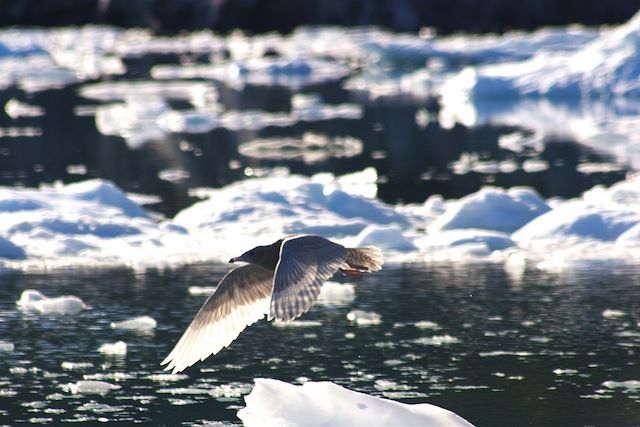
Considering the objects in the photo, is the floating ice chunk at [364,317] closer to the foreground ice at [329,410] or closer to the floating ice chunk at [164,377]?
the floating ice chunk at [164,377]

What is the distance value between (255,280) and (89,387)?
138cm

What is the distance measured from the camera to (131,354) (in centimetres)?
855

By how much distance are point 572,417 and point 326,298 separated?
→ 11.7 feet

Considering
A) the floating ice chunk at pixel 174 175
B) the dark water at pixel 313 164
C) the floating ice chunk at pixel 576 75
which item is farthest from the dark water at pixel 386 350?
the floating ice chunk at pixel 576 75

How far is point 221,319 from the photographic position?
22.5 ft

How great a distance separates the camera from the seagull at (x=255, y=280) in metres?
6.17

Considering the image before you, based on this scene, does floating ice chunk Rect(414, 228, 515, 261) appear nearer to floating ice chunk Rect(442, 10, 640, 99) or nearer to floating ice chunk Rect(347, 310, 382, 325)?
floating ice chunk Rect(347, 310, 382, 325)

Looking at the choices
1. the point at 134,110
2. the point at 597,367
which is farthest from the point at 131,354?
the point at 134,110

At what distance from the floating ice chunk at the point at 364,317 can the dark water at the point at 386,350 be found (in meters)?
0.09

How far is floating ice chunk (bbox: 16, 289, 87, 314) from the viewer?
9.70 meters

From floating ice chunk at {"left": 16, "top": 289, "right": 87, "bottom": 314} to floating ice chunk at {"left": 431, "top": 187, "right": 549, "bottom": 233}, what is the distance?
4233 mm

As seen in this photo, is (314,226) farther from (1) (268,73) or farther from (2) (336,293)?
(1) (268,73)

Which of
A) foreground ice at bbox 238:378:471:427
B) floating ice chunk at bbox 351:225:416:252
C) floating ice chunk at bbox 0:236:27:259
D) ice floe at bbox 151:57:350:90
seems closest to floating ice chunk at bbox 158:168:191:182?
floating ice chunk at bbox 0:236:27:259

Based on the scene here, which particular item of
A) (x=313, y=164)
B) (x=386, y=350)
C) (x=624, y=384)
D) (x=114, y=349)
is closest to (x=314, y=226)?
(x=386, y=350)
